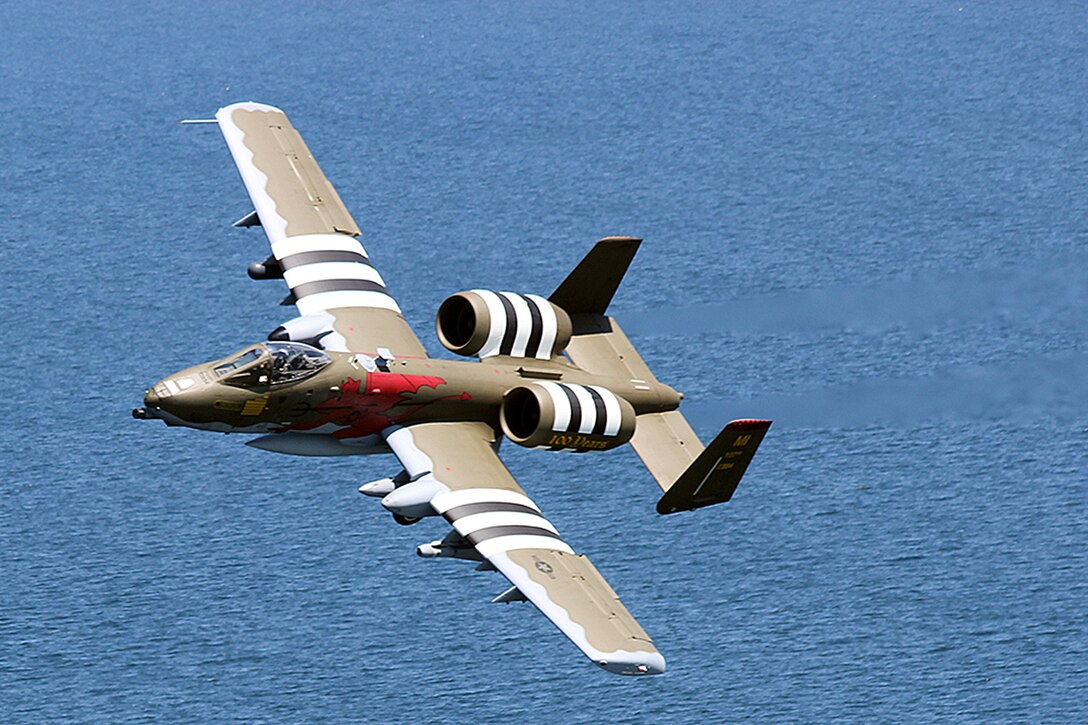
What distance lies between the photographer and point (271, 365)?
170 feet

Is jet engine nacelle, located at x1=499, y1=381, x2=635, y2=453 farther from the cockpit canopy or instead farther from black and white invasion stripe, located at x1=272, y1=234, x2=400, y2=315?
black and white invasion stripe, located at x1=272, y1=234, x2=400, y2=315

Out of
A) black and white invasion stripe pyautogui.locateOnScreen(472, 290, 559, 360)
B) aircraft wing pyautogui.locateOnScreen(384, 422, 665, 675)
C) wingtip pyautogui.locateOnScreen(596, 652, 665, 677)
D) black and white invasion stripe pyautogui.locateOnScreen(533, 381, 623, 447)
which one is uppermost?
black and white invasion stripe pyautogui.locateOnScreen(472, 290, 559, 360)

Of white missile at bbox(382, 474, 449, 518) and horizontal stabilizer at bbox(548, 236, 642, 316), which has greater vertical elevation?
horizontal stabilizer at bbox(548, 236, 642, 316)

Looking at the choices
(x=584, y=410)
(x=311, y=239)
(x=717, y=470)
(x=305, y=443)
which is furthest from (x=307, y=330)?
(x=717, y=470)

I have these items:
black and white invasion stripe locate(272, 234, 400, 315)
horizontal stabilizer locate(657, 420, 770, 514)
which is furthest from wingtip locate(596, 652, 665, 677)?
black and white invasion stripe locate(272, 234, 400, 315)

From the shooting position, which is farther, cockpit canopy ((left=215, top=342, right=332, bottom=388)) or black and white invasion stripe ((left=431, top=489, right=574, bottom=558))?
cockpit canopy ((left=215, top=342, right=332, bottom=388))

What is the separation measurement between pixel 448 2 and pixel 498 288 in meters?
32.7

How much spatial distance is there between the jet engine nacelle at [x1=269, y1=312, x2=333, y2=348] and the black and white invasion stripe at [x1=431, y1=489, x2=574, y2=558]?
21.7ft

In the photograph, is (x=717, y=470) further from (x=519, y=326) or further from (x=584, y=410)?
(x=519, y=326)

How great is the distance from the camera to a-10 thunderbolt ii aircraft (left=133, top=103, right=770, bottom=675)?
49344 mm

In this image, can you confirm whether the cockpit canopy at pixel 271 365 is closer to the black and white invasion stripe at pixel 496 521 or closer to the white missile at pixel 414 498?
the white missile at pixel 414 498

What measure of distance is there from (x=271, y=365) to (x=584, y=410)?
8.11m

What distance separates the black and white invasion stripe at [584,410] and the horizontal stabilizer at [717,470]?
7.95 feet

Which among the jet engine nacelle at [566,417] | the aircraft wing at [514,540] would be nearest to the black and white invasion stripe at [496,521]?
the aircraft wing at [514,540]
